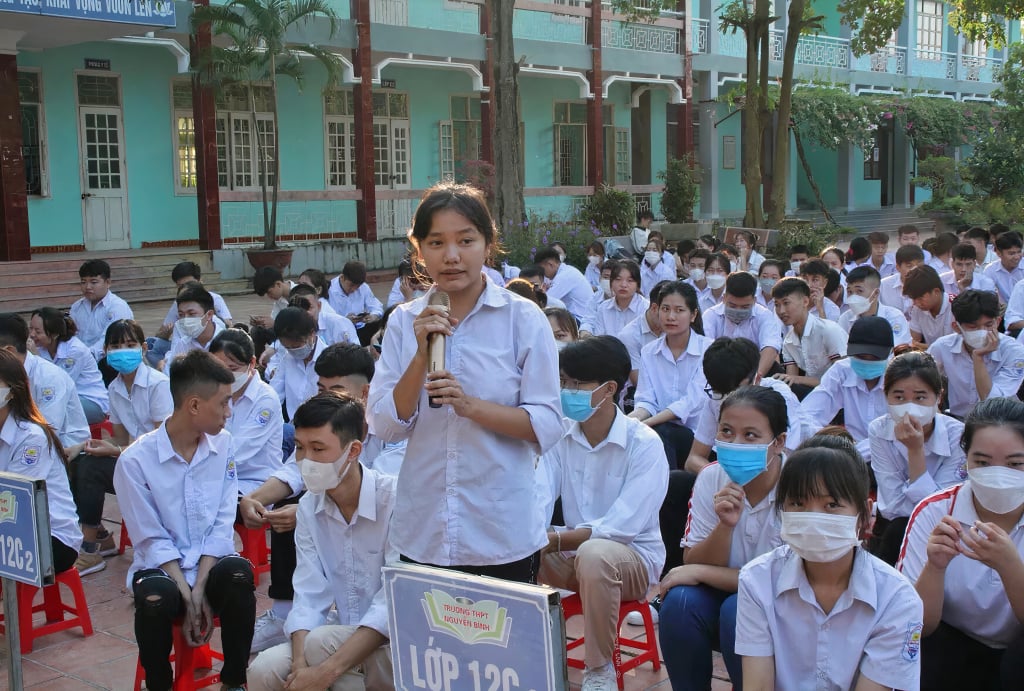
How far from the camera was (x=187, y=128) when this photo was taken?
16562mm

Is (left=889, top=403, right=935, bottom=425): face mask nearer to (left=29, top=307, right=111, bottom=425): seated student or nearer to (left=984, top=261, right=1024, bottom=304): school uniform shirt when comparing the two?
(left=29, top=307, right=111, bottom=425): seated student

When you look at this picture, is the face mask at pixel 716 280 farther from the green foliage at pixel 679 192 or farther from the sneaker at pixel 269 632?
the green foliage at pixel 679 192

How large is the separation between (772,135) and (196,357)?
24609 mm

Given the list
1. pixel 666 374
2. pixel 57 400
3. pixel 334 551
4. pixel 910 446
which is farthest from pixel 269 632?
pixel 666 374

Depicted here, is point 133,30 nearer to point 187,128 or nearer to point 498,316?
point 187,128

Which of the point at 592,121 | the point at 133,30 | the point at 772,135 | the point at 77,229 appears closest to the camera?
the point at 133,30

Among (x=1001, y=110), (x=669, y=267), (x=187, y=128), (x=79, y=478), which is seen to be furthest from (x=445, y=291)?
(x=1001, y=110)

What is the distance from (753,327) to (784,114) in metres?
11.5

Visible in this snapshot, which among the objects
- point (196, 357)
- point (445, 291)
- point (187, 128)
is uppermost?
point (187, 128)

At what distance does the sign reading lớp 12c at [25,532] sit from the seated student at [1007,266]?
321 inches

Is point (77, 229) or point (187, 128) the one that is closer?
point (77, 229)

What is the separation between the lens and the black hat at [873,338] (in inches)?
193

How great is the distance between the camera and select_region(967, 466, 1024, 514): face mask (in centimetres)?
290

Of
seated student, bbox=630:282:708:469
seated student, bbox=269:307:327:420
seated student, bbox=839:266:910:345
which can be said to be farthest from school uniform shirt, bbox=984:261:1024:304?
seated student, bbox=269:307:327:420
